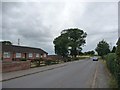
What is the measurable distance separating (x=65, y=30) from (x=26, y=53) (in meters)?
40.4

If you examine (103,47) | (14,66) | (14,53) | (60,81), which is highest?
(103,47)

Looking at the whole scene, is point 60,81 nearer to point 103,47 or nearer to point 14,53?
point 14,53

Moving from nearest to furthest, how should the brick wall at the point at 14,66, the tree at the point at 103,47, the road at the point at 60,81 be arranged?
the road at the point at 60,81
the brick wall at the point at 14,66
the tree at the point at 103,47

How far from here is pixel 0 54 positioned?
51.8m

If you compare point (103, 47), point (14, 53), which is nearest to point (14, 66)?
point (14, 53)

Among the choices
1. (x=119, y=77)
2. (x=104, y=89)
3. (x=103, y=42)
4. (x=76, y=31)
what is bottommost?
(x=104, y=89)

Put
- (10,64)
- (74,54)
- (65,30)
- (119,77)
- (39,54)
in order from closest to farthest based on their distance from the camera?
(119,77) → (10,64) → (39,54) → (74,54) → (65,30)

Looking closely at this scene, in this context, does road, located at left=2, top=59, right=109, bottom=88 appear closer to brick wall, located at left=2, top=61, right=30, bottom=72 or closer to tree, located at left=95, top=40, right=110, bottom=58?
brick wall, located at left=2, top=61, right=30, bottom=72

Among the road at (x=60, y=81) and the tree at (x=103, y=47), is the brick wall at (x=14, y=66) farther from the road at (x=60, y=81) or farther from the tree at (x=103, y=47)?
the tree at (x=103, y=47)

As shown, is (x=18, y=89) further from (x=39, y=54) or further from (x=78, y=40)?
(x=78, y=40)

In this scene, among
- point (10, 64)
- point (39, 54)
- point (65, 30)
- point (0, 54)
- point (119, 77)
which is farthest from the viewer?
point (65, 30)

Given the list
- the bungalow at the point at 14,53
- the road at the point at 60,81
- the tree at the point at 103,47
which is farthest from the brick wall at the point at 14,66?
the tree at the point at 103,47

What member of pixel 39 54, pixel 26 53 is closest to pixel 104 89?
pixel 26 53

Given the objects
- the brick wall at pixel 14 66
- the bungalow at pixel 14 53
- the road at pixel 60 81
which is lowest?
the road at pixel 60 81
